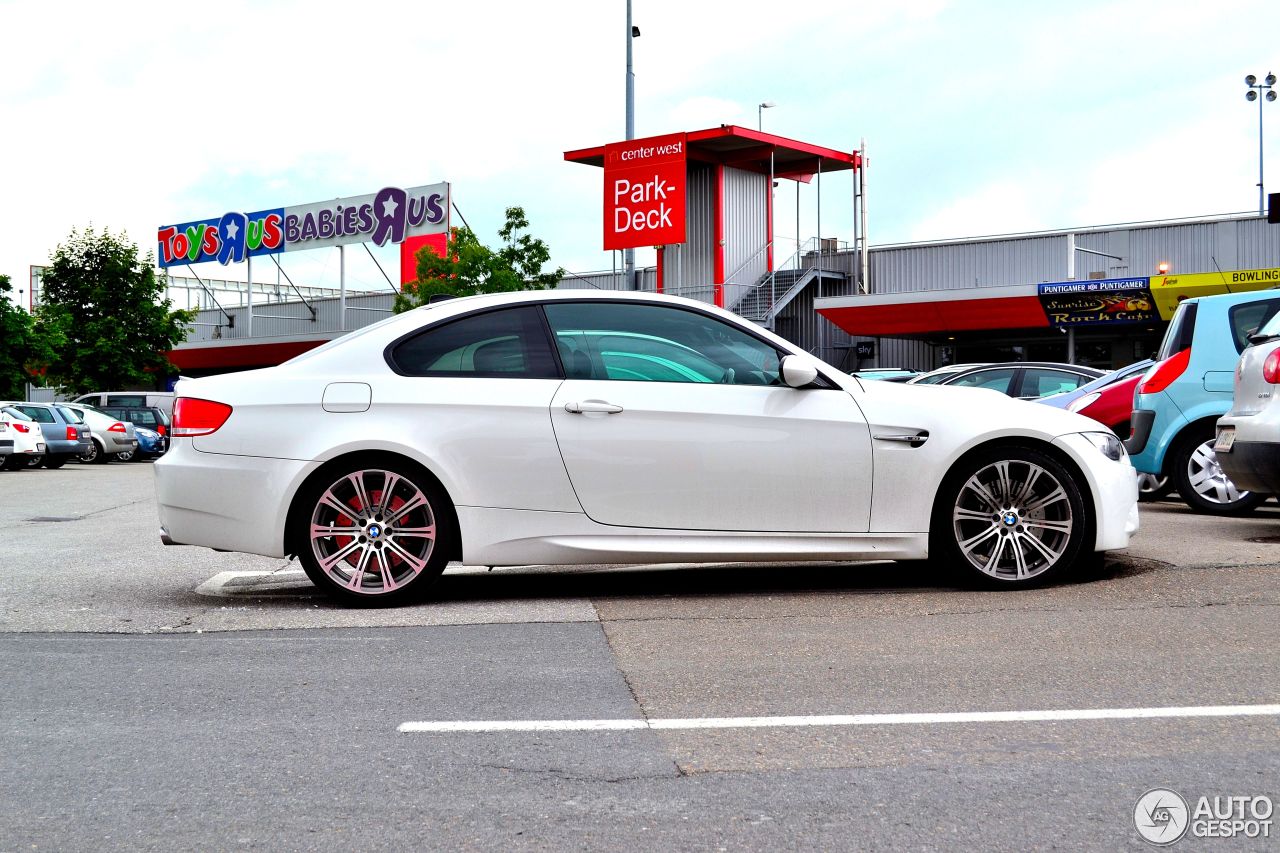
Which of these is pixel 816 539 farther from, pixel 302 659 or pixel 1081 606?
pixel 302 659

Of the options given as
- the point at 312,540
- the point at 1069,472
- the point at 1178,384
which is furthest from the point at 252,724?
the point at 1178,384

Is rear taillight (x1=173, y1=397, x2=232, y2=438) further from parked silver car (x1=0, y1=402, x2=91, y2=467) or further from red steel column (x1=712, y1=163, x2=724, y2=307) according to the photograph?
red steel column (x1=712, y1=163, x2=724, y2=307)

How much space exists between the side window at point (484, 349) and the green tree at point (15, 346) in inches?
1588

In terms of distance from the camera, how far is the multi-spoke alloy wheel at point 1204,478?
35.7ft

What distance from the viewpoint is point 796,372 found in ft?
22.1

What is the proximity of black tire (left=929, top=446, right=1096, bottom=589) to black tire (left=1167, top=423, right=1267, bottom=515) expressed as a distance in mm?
4449

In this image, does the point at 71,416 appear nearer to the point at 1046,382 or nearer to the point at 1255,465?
the point at 1046,382

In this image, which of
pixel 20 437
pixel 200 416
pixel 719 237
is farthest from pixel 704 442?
pixel 719 237

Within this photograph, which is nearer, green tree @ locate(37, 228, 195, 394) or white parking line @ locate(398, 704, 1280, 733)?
white parking line @ locate(398, 704, 1280, 733)

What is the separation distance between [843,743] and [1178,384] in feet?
25.5

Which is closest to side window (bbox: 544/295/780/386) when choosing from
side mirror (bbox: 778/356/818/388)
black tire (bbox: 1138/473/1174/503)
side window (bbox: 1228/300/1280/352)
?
side mirror (bbox: 778/356/818/388)

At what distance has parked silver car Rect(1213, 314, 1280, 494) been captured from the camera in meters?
8.06

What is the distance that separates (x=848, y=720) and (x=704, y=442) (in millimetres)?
2575

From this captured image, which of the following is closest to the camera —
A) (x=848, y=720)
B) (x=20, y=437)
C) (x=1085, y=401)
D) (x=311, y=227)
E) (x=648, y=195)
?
(x=848, y=720)
